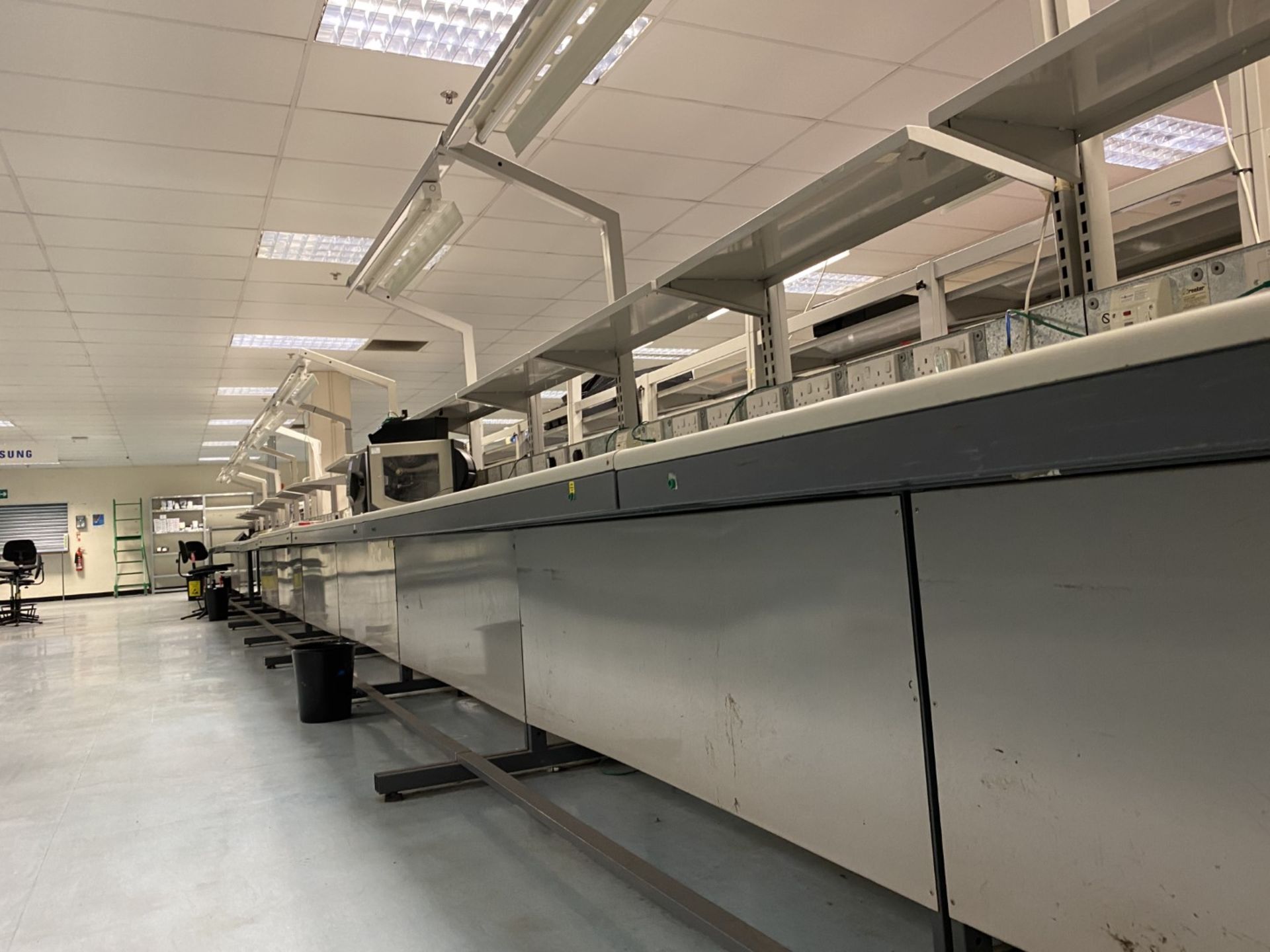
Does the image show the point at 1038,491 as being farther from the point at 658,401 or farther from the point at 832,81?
the point at 658,401

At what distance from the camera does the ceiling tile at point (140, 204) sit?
439 centimetres

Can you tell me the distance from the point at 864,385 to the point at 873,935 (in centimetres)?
98

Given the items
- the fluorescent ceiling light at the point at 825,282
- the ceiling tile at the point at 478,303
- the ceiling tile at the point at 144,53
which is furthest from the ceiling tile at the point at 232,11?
the fluorescent ceiling light at the point at 825,282

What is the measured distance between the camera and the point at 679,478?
4.05 ft

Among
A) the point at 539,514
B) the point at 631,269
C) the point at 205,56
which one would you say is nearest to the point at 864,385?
the point at 539,514

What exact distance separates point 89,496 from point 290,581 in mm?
12326

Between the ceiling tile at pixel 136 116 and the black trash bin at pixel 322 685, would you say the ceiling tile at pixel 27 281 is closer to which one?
the ceiling tile at pixel 136 116

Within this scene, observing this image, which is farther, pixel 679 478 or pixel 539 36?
pixel 539 36

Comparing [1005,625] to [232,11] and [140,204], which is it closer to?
[232,11]

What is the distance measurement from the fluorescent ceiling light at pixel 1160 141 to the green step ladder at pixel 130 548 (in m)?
18.3

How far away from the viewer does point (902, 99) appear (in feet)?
13.4

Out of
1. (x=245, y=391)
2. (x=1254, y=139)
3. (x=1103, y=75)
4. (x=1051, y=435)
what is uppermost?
(x=245, y=391)

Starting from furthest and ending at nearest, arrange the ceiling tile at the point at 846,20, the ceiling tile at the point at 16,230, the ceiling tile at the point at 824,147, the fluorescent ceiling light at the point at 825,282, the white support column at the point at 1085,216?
the fluorescent ceiling light at the point at 825,282 → the ceiling tile at the point at 16,230 → the ceiling tile at the point at 824,147 → the ceiling tile at the point at 846,20 → the white support column at the point at 1085,216

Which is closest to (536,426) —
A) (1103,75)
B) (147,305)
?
(1103,75)
